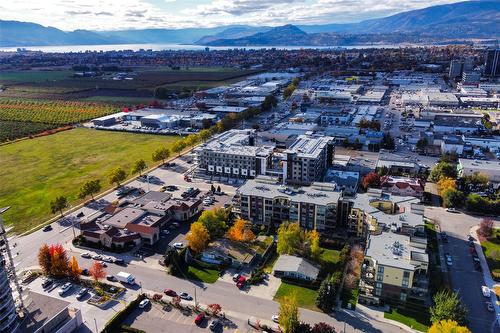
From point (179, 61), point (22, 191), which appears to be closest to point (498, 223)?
point (22, 191)

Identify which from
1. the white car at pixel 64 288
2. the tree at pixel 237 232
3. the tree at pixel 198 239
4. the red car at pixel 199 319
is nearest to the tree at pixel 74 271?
the white car at pixel 64 288

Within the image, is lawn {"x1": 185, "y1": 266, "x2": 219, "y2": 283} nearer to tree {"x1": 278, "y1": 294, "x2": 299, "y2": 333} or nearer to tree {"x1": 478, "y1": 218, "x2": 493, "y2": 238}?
tree {"x1": 278, "y1": 294, "x2": 299, "y2": 333}

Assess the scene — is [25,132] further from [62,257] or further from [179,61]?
[179,61]

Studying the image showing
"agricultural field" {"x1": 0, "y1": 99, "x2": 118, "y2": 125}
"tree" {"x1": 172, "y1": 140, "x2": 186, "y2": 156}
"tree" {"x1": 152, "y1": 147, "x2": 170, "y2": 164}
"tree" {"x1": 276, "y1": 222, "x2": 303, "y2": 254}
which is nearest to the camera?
"tree" {"x1": 276, "y1": 222, "x2": 303, "y2": 254}

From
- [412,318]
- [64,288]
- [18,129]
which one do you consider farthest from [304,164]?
[18,129]

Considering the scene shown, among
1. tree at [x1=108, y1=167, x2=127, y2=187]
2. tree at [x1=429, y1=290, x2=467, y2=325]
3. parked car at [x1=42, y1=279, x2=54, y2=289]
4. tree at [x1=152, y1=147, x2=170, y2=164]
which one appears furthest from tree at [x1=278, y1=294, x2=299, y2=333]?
tree at [x1=152, y1=147, x2=170, y2=164]

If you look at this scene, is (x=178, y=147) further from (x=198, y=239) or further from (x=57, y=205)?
(x=198, y=239)
